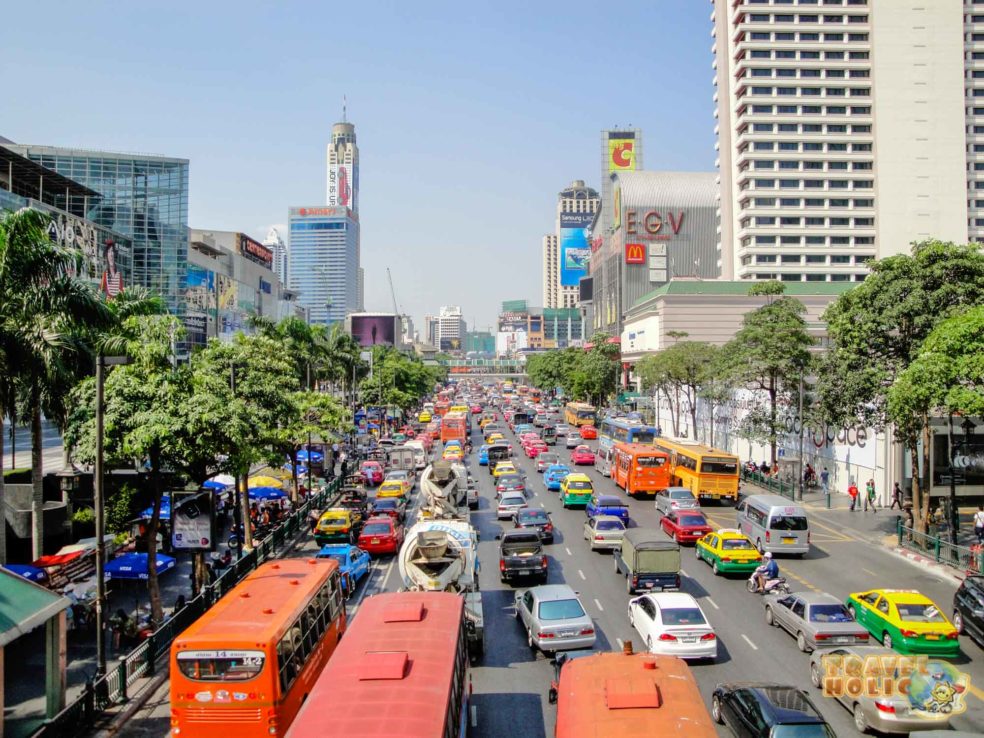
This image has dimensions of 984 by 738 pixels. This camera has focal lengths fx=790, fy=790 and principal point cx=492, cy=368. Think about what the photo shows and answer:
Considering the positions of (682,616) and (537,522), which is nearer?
(682,616)

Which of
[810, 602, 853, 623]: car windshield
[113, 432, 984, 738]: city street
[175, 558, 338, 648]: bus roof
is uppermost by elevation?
[175, 558, 338, 648]: bus roof

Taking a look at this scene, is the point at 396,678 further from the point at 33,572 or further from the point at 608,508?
the point at 608,508

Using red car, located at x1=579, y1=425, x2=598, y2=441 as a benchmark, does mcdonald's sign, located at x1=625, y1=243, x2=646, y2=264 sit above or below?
above

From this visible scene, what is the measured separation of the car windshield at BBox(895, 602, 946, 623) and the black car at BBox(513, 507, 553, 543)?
1522cm

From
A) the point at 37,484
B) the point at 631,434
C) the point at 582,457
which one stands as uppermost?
the point at 37,484

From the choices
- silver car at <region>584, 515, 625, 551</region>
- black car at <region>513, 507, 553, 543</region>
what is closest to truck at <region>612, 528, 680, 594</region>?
silver car at <region>584, 515, 625, 551</region>

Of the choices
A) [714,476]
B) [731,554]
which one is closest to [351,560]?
[731,554]

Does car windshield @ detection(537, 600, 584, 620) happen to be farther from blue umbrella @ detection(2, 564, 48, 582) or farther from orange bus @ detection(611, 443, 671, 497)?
orange bus @ detection(611, 443, 671, 497)

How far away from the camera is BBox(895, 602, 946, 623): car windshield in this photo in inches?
758

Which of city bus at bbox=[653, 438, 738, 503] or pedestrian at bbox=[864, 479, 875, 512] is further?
city bus at bbox=[653, 438, 738, 503]

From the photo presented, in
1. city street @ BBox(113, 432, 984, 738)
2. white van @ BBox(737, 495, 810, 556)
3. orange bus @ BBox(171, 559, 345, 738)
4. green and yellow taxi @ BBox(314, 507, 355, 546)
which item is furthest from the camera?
green and yellow taxi @ BBox(314, 507, 355, 546)

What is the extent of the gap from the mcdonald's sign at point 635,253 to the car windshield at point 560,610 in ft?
436

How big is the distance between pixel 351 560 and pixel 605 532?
10.1 meters

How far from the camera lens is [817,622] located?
1962 centimetres
